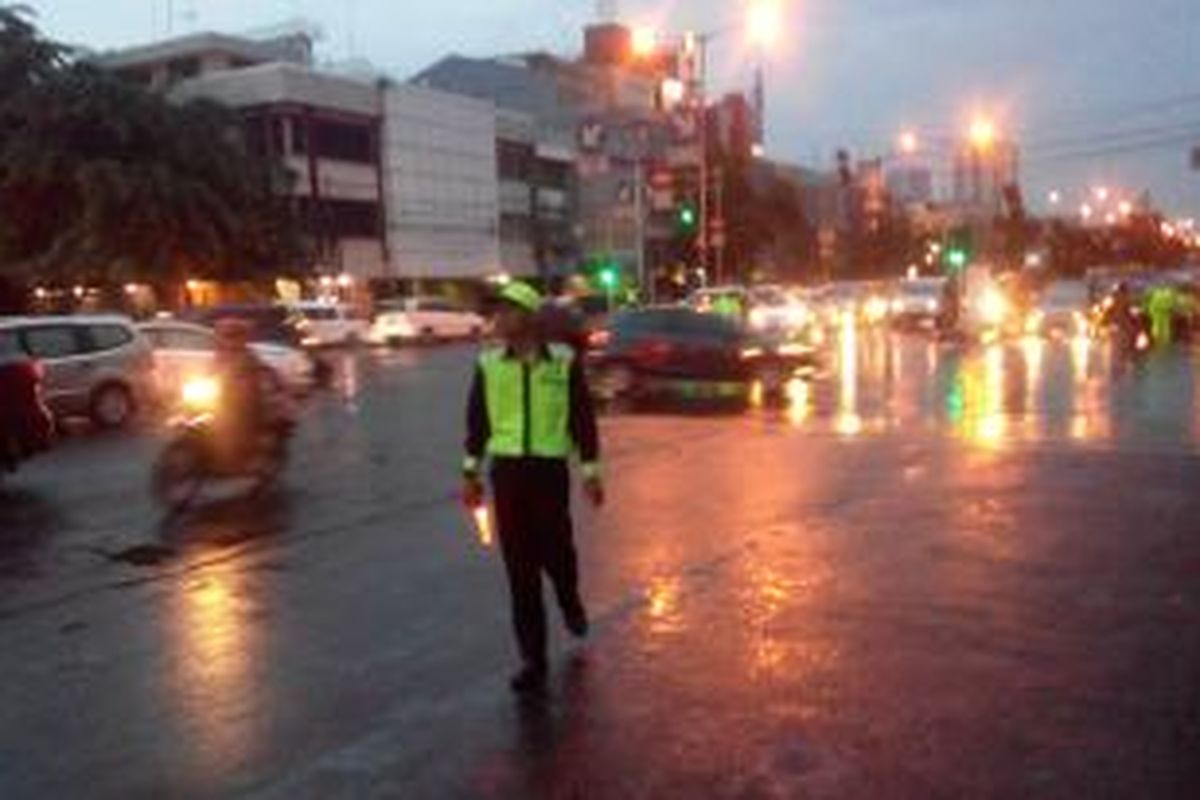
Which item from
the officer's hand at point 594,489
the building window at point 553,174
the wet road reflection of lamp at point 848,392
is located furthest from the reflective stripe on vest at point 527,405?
the building window at point 553,174

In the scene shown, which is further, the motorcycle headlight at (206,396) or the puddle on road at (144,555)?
the motorcycle headlight at (206,396)

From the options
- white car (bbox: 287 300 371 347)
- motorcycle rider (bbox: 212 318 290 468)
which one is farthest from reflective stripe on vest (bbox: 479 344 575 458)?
white car (bbox: 287 300 371 347)

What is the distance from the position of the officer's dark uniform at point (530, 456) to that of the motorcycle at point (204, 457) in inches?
314

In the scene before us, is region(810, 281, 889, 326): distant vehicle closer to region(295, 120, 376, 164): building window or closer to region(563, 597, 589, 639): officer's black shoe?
region(295, 120, 376, 164): building window

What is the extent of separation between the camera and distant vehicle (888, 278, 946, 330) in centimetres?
6512

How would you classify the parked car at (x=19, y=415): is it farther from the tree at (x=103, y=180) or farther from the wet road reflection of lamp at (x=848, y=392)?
the tree at (x=103, y=180)

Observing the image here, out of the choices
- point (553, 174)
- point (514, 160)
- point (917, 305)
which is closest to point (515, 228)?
point (514, 160)

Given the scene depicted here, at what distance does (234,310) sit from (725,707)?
102 feet

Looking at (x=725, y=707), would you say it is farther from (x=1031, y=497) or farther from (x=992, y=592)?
(x=1031, y=497)

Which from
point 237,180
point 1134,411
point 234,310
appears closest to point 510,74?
point 237,180

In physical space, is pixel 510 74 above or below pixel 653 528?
above

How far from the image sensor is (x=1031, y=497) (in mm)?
15492

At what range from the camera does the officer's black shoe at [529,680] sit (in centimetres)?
844

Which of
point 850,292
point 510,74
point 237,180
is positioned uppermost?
point 510,74
